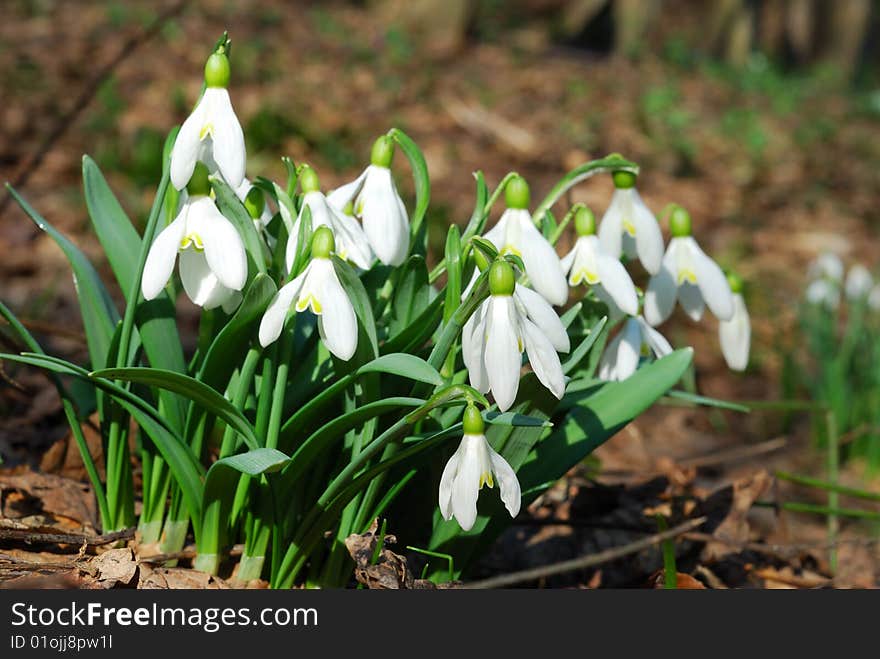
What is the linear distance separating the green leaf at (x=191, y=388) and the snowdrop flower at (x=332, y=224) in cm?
20

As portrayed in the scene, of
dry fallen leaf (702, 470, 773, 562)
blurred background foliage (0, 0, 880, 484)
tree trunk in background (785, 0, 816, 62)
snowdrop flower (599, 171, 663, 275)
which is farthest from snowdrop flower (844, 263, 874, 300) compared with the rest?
tree trunk in background (785, 0, 816, 62)

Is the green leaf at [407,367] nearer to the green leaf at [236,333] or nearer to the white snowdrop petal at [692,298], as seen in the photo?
the green leaf at [236,333]

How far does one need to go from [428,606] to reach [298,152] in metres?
3.63

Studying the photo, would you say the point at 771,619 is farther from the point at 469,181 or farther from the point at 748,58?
the point at 748,58

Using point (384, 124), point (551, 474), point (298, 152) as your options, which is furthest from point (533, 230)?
point (384, 124)

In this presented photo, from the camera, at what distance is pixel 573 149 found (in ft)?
16.6

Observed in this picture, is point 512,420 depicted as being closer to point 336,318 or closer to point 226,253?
point 336,318

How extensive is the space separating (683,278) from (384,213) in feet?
1.68

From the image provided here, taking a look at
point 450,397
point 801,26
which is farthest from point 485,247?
point 801,26

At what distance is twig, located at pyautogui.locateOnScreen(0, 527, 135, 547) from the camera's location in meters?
1.37

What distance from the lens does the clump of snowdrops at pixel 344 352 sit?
1.16 metres

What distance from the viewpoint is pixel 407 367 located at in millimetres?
1145

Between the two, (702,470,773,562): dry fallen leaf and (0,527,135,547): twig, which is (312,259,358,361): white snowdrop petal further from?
(702,470,773,562): dry fallen leaf

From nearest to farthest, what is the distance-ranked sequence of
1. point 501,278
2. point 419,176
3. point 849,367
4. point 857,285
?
point 501,278
point 419,176
point 849,367
point 857,285
